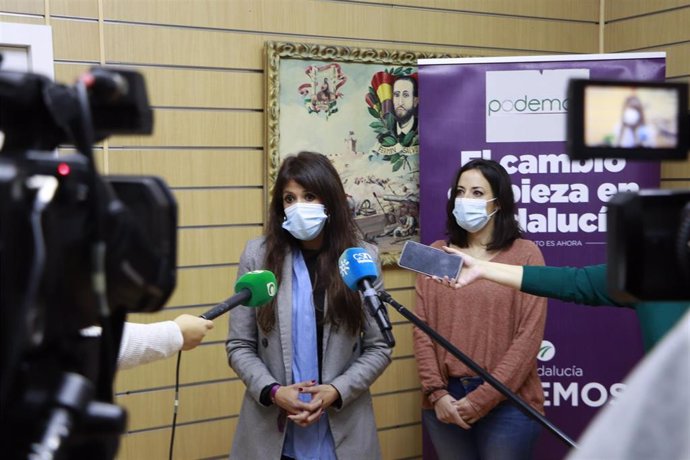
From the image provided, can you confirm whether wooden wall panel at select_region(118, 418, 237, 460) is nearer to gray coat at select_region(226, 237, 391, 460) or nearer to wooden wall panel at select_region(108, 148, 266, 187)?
gray coat at select_region(226, 237, 391, 460)

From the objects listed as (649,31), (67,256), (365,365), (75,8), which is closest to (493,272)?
(365,365)

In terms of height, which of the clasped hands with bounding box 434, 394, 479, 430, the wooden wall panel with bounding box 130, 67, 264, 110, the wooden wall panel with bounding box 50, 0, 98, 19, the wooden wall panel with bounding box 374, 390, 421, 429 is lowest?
the wooden wall panel with bounding box 374, 390, 421, 429

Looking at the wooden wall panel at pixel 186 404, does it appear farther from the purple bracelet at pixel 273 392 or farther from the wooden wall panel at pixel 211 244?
the purple bracelet at pixel 273 392

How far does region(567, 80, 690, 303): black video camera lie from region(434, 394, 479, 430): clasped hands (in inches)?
79.8

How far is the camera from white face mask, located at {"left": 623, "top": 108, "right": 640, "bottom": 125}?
1.09 m

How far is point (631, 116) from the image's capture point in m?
1.09

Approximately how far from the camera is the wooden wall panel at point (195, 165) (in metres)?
3.52

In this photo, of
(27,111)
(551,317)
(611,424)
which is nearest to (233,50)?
(551,317)

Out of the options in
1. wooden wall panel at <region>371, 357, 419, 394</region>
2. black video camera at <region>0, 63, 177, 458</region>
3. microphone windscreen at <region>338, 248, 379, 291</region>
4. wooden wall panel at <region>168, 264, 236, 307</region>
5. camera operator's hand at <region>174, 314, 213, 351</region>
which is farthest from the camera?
wooden wall panel at <region>371, 357, 419, 394</region>

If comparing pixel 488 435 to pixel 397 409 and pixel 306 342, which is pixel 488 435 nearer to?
pixel 306 342

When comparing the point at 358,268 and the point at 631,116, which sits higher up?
the point at 631,116

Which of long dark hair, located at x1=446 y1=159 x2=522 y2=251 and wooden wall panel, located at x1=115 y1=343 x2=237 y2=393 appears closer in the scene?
long dark hair, located at x1=446 y1=159 x2=522 y2=251

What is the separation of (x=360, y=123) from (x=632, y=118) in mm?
Answer: 2954

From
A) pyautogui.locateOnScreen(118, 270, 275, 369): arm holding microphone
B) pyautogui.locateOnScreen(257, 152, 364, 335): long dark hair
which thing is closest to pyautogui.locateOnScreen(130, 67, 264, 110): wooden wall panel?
pyautogui.locateOnScreen(257, 152, 364, 335): long dark hair
